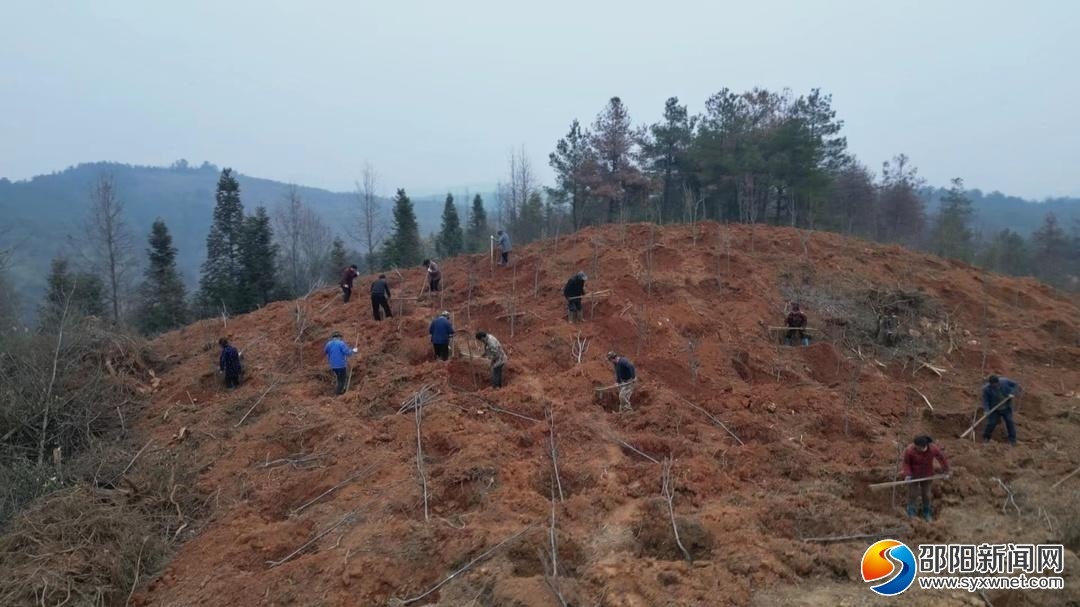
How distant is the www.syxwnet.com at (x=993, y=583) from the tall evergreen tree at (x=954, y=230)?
65.5 feet

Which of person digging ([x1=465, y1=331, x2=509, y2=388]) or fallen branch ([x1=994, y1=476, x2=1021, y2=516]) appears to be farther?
person digging ([x1=465, y1=331, x2=509, y2=388])

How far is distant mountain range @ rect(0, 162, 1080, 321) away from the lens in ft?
203

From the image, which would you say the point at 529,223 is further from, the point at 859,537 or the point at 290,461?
the point at 859,537

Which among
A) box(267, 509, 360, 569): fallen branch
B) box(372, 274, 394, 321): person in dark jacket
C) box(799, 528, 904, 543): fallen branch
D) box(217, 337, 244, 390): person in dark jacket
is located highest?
box(372, 274, 394, 321): person in dark jacket

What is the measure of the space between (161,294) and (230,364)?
54.6ft

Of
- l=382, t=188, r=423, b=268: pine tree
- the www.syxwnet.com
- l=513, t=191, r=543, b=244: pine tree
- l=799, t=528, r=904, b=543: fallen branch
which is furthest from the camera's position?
l=513, t=191, r=543, b=244: pine tree

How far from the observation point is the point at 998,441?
767 centimetres

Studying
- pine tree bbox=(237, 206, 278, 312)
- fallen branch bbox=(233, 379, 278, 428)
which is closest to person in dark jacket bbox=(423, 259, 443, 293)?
fallen branch bbox=(233, 379, 278, 428)

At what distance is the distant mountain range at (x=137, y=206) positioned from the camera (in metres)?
60.9

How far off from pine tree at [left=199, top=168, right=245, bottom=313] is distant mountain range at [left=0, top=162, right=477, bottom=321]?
2452 cm

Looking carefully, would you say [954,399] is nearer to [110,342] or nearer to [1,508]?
[1,508]

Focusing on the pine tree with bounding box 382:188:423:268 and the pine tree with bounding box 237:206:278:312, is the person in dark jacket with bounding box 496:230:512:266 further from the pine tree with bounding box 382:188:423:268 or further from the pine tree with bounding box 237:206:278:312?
the pine tree with bounding box 237:206:278:312

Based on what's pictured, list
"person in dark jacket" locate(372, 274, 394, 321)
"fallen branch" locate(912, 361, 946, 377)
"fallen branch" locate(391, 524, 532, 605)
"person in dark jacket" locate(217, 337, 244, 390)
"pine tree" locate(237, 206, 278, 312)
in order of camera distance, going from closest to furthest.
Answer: "fallen branch" locate(391, 524, 532, 605), "person in dark jacket" locate(217, 337, 244, 390), "fallen branch" locate(912, 361, 946, 377), "person in dark jacket" locate(372, 274, 394, 321), "pine tree" locate(237, 206, 278, 312)

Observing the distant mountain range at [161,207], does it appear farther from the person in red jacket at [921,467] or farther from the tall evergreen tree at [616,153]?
the person in red jacket at [921,467]
